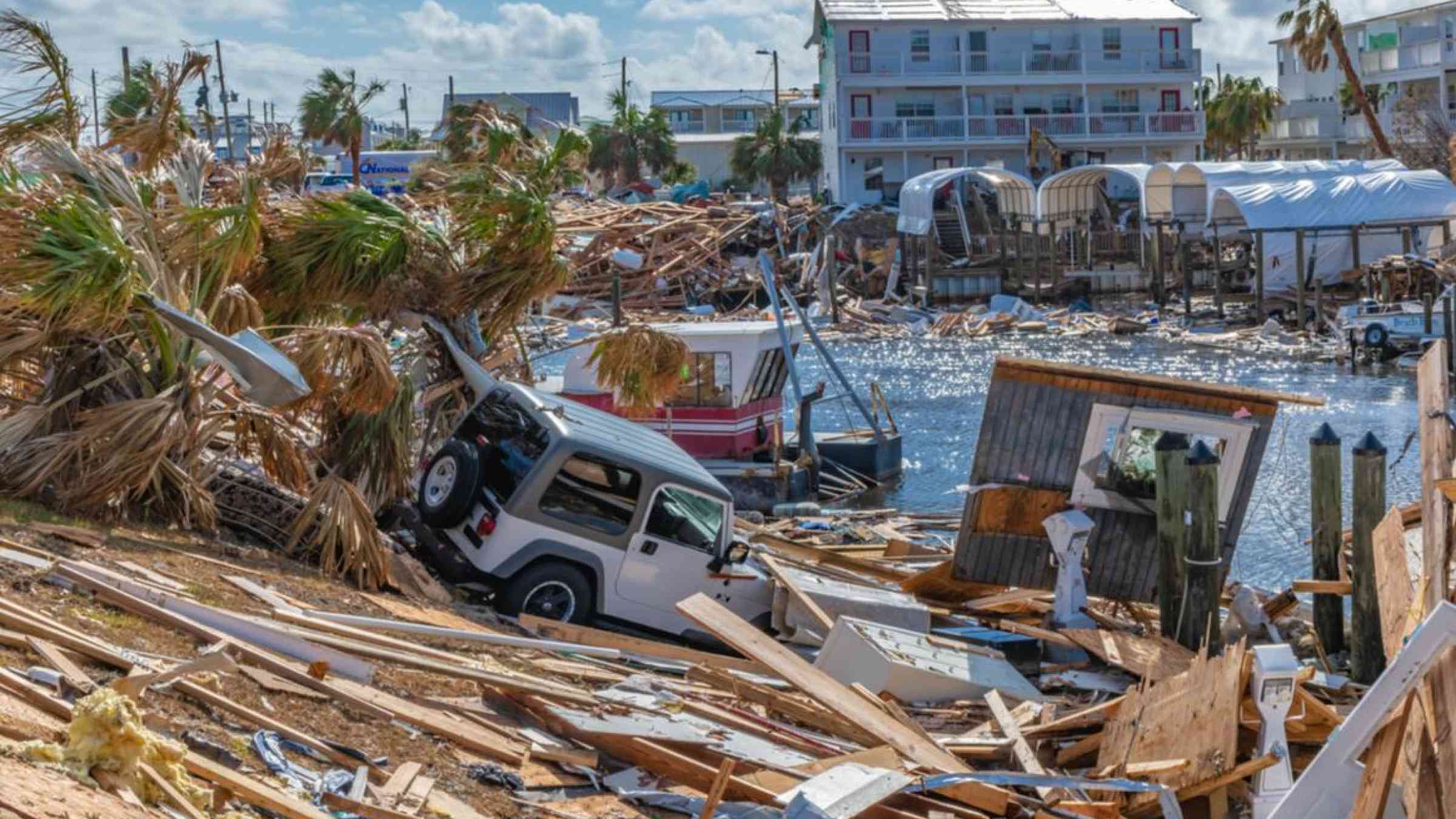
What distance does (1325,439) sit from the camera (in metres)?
14.5

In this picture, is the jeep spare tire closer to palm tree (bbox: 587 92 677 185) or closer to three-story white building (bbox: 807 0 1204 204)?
three-story white building (bbox: 807 0 1204 204)

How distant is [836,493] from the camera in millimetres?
27234

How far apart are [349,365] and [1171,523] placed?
636cm

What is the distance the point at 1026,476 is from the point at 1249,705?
5.10 meters

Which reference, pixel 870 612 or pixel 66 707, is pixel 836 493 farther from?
pixel 66 707

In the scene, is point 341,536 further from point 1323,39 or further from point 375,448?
point 1323,39

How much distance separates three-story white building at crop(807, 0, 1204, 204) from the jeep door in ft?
214

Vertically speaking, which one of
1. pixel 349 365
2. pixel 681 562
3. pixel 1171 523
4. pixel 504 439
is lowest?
pixel 681 562

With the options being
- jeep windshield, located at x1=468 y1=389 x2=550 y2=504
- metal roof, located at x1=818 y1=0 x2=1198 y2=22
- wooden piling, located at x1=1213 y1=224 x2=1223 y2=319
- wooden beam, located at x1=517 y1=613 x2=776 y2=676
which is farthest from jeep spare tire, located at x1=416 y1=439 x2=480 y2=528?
metal roof, located at x1=818 y1=0 x2=1198 y2=22

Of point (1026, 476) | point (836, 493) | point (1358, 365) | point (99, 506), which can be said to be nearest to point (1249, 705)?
point (1026, 476)

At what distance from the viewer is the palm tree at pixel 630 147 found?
93.1m

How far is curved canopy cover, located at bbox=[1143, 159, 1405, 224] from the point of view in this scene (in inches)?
2323

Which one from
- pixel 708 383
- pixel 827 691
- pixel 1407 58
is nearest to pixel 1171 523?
pixel 827 691

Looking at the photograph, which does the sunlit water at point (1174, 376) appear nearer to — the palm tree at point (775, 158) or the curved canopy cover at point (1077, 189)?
the curved canopy cover at point (1077, 189)
